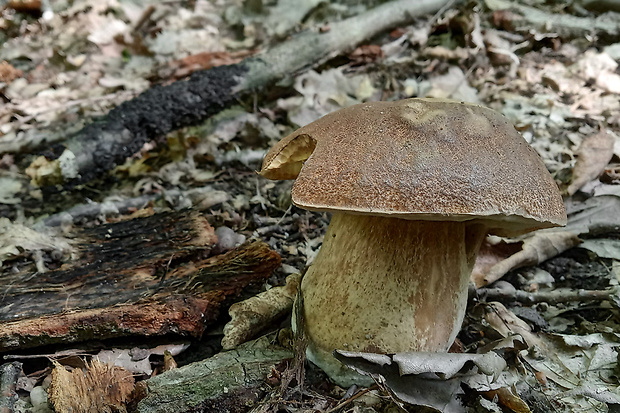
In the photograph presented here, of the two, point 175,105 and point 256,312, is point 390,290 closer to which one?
point 256,312

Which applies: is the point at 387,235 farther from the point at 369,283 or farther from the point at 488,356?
the point at 488,356

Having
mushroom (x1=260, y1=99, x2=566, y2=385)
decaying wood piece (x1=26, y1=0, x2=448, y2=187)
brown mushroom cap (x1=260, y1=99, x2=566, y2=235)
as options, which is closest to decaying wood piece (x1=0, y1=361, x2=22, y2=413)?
mushroom (x1=260, y1=99, x2=566, y2=385)

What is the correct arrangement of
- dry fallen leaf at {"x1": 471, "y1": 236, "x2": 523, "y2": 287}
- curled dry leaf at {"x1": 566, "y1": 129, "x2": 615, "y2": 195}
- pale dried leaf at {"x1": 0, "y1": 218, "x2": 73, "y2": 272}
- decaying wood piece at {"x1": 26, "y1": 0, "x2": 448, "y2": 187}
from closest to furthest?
pale dried leaf at {"x1": 0, "y1": 218, "x2": 73, "y2": 272} → dry fallen leaf at {"x1": 471, "y1": 236, "x2": 523, "y2": 287} → curled dry leaf at {"x1": 566, "y1": 129, "x2": 615, "y2": 195} → decaying wood piece at {"x1": 26, "y1": 0, "x2": 448, "y2": 187}

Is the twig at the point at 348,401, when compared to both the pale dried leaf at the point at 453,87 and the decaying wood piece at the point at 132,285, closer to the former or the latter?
the decaying wood piece at the point at 132,285

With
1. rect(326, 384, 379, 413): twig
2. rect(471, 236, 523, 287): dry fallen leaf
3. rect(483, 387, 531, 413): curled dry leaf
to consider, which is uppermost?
rect(326, 384, 379, 413): twig

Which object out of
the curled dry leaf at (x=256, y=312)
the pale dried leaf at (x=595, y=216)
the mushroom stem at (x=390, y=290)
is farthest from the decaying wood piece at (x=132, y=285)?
the pale dried leaf at (x=595, y=216)

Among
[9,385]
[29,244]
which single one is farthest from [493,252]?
[29,244]

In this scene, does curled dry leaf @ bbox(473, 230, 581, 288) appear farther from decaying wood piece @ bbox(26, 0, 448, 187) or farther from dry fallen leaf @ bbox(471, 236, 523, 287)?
decaying wood piece @ bbox(26, 0, 448, 187)
